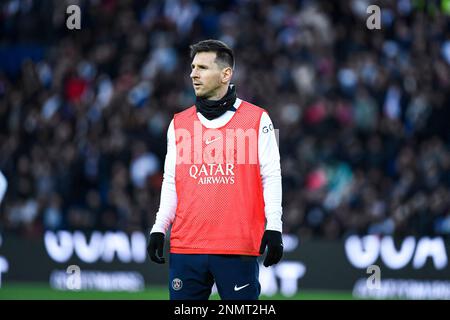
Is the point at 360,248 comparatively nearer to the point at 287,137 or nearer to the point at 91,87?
the point at 287,137

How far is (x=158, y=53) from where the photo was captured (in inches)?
723

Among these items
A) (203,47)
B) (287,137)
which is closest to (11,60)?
(287,137)

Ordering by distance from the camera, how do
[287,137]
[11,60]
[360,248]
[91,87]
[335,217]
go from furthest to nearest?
[11,60] < [91,87] < [287,137] < [335,217] < [360,248]

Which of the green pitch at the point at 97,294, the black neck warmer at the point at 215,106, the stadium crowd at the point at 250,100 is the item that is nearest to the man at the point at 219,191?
the black neck warmer at the point at 215,106

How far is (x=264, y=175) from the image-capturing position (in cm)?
648

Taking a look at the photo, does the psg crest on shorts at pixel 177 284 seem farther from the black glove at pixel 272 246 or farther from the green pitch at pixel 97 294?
the green pitch at pixel 97 294

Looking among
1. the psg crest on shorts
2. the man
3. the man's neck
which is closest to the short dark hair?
the man

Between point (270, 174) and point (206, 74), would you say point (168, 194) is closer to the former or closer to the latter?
point (270, 174)

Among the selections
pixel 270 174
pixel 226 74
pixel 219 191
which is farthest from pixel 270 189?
pixel 226 74

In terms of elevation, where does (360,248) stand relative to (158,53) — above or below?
below

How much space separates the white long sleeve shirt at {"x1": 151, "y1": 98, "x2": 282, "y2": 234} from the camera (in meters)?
6.38

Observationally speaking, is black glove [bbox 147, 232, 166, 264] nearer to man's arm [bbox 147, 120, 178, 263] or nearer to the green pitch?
man's arm [bbox 147, 120, 178, 263]

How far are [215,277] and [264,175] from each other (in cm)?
67
